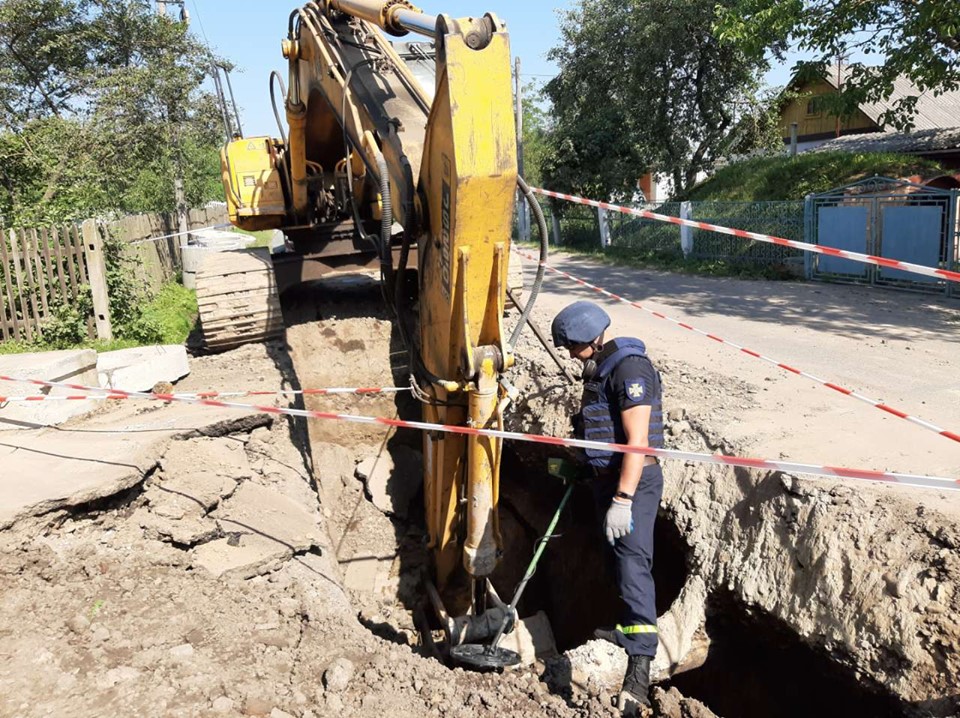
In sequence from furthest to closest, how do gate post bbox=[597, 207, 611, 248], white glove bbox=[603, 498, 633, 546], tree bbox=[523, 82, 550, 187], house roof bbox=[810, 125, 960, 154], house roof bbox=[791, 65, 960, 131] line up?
tree bbox=[523, 82, 550, 187]
house roof bbox=[791, 65, 960, 131]
gate post bbox=[597, 207, 611, 248]
house roof bbox=[810, 125, 960, 154]
white glove bbox=[603, 498, 633, 546]

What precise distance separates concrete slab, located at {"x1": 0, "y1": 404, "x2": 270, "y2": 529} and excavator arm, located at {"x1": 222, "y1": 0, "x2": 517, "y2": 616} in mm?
1894

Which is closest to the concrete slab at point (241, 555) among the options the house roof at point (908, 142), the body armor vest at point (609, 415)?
the body armor vest at point (609, 415)

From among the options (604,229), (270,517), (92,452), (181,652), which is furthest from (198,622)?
(604,229)

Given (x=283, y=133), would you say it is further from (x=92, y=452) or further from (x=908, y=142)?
(x=908, y=142)

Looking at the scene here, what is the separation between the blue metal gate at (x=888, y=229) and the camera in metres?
11.1

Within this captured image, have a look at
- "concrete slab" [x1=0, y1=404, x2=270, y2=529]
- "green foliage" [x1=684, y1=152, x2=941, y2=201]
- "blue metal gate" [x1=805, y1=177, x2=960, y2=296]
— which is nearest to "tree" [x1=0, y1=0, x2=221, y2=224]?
"concrete slab" [x1=0, y1=404, x2=270, y2=529]

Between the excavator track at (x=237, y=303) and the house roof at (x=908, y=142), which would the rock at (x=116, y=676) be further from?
the house roof at (x=908, y=142)

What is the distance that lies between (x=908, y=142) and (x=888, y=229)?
1018 cm

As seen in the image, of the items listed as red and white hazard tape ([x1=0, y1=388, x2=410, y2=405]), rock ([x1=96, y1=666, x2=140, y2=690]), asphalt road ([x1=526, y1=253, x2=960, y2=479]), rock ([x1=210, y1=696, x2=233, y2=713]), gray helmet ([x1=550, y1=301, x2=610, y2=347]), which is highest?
gray helmet ([x1=550, y1=301, x2=610, y2=347])

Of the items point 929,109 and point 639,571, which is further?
point 929,109

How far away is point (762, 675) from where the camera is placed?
183 inches

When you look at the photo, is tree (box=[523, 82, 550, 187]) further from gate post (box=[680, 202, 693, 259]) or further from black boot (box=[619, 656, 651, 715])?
black boot (box=[619, 656, 651, 715])

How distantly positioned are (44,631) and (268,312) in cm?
463

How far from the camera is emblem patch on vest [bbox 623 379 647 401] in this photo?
142 inches
